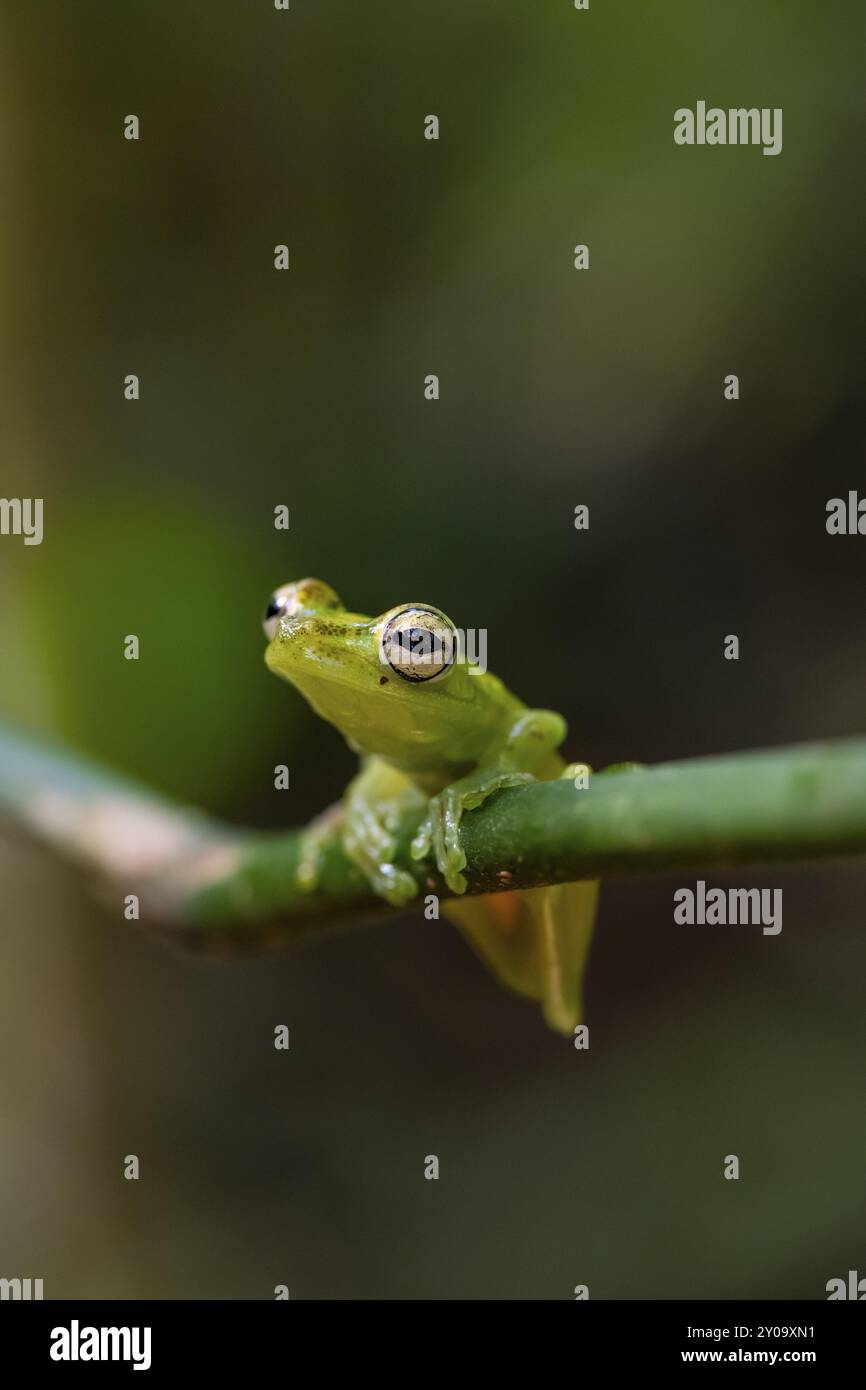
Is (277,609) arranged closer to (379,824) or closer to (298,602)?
(298,602)

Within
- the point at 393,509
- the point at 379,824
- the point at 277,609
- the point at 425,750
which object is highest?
the point at 393,509

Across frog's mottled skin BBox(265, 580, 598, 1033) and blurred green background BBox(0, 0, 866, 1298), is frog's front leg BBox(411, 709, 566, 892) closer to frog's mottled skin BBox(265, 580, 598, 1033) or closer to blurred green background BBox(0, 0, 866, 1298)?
frog's mottled skin BBox(265, 580, 598, 1033)

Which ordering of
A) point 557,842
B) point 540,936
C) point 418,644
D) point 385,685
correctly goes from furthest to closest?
point 540,936, point 385,685, point 418,644, point 557,842

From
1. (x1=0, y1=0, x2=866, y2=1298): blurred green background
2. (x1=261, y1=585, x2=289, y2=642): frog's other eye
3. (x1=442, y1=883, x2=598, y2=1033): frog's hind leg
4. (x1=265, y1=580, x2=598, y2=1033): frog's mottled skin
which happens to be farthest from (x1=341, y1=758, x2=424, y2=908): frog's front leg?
(x1=0, y1=0, x2=866, y2=1298): blurred green background

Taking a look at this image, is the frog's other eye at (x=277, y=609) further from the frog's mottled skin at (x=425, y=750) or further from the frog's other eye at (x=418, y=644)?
the frog's other eye at (x=418, y=644)

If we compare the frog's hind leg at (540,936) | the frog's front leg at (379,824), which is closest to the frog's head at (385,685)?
the frog's front leg at (379,824)

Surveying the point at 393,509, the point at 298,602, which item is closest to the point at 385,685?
the point at 298,602
